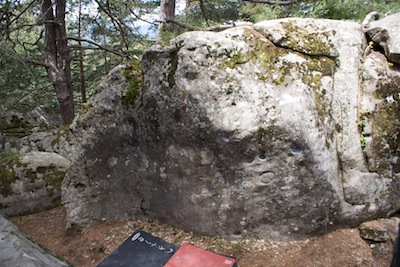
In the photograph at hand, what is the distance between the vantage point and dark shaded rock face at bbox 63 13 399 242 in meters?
3.89

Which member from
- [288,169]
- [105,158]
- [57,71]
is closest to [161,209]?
[105,158]

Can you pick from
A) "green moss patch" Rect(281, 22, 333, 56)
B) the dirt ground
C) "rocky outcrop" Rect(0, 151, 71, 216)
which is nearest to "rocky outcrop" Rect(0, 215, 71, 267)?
the dirt ground

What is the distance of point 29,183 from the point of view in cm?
564

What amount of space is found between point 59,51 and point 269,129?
6.73 m

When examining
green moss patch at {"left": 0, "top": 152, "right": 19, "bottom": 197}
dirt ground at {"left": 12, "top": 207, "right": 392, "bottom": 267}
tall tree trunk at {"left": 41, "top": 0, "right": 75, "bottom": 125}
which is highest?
tall tree trunk at {"left": 41, "top": 0, "right": 75, "bottom": 125}

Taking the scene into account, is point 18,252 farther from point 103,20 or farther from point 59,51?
point 103,20

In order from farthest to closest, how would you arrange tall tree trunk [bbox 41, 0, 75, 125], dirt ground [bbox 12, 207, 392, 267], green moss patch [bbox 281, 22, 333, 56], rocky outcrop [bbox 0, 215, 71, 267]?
tall tree trunk [bbox 41, 0, 75, 125]
green moss patch [bbox 281, 22, 333, 56]
dirt ground [bbox 12, 207, 392, 267]
rocky outcrop [bbox 0, 215, 71, 267]

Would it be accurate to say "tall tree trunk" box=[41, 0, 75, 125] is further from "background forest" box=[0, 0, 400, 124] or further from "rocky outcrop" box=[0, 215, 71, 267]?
"rocky outcrop" box=[0, 215, 71, 267]

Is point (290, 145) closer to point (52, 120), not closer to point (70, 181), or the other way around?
point (70, 181)

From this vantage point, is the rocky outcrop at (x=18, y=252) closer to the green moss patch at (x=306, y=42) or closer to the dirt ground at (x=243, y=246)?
the dirt ground at (x=243, y=246)

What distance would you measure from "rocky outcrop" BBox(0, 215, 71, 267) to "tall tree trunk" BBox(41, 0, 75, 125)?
6.25 meters

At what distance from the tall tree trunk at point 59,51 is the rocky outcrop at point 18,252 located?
625 cm

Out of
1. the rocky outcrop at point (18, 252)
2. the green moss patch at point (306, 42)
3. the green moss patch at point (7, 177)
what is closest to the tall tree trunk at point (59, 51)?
the green moss patch at point (7, 177)

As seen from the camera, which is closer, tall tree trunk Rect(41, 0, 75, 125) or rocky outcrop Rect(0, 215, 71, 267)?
rocky outcrop Rect(0, 215, 71, 267)
